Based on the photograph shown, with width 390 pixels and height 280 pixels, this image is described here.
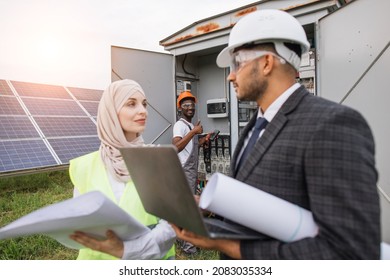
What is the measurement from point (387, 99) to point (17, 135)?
456cm

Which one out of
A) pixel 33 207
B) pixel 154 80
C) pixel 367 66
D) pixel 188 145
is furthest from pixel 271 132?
pixel 33 207

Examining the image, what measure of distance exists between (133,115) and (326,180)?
94 centimetres

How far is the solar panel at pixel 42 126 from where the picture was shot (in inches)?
161

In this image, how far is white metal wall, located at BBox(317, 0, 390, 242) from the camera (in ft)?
5.90

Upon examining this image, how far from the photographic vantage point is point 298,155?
790 mm

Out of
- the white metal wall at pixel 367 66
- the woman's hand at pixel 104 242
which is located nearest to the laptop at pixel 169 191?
the woman's hand at pixel 104 242

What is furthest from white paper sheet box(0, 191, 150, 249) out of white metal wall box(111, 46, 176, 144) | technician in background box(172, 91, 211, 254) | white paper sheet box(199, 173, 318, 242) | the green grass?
white metal wall box(111, 46, 176, 144)

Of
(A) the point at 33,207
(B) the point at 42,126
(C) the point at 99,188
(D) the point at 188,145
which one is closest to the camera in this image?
(C) the point at 99,188

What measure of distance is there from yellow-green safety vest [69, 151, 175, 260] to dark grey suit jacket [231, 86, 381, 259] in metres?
0.54

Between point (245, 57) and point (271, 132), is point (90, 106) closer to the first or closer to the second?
point (245, 57)

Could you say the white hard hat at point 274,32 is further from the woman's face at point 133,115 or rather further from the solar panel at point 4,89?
the solar panel at point 4,89

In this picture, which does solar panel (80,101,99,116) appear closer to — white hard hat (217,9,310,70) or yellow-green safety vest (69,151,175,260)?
yellow-green safety vest (69,151,175,260)

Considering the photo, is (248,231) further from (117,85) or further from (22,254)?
(22,254)
